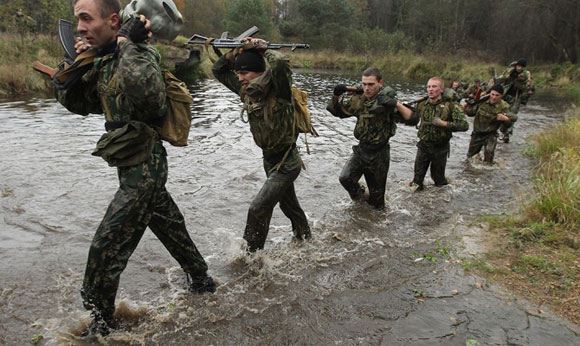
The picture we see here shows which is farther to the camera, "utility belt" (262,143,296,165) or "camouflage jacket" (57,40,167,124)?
"utility belt" (262,143,296,165)

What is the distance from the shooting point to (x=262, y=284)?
430 centimetres

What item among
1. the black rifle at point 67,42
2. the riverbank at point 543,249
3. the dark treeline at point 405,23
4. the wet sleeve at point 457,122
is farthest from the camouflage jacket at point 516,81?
the dark treeline at point 405,23

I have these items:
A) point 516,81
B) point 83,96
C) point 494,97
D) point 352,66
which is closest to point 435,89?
point 494,97

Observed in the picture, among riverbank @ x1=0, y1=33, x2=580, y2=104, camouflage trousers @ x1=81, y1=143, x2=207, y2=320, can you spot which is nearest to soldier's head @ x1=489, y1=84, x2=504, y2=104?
camouflage trousers @ x1=81, y1=143, x2=207, y2=320

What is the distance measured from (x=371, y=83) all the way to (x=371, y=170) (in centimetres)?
116

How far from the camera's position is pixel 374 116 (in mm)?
5832

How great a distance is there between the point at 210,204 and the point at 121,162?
11.7 ft

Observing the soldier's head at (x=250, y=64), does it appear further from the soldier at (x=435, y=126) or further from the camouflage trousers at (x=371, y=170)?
the soldier at (x=435, y=126)

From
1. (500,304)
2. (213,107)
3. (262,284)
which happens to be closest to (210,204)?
(262,284)

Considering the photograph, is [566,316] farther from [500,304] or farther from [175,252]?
[175,252]

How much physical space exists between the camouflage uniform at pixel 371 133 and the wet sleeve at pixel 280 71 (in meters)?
1.94

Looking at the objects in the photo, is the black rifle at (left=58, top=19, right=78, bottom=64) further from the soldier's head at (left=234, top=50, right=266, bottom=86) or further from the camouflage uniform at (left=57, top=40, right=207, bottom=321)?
the soldier's head at (left=234, top=50, right=266, bottom=86)

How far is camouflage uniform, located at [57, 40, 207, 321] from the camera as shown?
290 centimetres

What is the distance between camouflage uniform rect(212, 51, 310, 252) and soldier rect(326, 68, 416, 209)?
1629 millimetres
